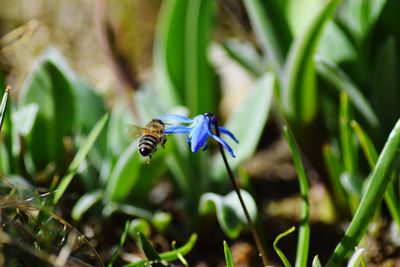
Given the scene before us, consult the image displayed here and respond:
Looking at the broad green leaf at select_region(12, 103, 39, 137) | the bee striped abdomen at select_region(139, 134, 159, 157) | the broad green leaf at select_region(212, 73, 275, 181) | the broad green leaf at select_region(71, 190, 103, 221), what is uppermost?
the bee striped abdomen at select_region(139, 134, 159, 157)

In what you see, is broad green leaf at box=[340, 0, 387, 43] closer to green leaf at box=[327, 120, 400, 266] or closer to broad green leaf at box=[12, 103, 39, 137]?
green leaf at box=[327, 120, 400, 266]

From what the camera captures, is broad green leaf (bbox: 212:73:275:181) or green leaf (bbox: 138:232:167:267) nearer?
green leaf (bbox: 138:232:167:267)

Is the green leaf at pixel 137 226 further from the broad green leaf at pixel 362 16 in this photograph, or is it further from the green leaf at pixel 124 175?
the broad green leaf at pixel 362 16

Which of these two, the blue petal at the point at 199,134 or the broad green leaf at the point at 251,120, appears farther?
the broad green leaf at the point at 251,120

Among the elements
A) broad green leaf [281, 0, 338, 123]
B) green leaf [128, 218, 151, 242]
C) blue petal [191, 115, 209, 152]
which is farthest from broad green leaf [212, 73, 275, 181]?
blue petal [191, 115, 209, 152]

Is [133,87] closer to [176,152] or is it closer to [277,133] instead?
[176,152]

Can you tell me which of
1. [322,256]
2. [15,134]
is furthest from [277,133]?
[15,134]

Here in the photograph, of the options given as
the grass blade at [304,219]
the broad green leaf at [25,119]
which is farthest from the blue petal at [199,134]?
the broad green leaf at [25,119]
